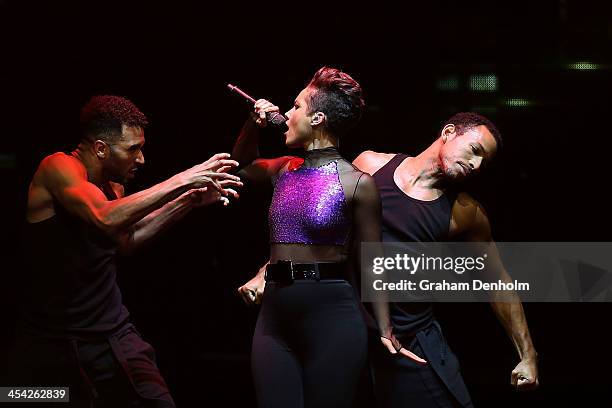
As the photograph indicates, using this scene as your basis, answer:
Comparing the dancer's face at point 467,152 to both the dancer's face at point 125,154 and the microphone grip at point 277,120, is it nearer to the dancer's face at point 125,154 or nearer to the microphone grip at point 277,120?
the microphone grip at point 277,120

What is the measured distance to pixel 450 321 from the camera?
4.30m

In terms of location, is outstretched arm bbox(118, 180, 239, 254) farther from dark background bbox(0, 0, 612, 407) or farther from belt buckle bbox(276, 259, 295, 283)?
dark background bbox(0, 0, 612, 407)

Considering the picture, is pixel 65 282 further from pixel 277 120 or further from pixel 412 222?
pixel 412 222

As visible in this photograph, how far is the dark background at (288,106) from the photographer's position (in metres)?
4.04

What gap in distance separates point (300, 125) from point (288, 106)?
104 centimetres

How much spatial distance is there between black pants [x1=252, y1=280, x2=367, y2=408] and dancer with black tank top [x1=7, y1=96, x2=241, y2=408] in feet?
1.54

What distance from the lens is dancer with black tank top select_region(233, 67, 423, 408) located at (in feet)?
9.38

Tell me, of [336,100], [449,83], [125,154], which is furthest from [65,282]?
[449,83]

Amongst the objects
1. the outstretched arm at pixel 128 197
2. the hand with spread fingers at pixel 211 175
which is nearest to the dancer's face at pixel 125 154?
the outstretched arm at pixel 128 197

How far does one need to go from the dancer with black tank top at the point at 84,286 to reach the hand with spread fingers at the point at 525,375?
3.97 feet

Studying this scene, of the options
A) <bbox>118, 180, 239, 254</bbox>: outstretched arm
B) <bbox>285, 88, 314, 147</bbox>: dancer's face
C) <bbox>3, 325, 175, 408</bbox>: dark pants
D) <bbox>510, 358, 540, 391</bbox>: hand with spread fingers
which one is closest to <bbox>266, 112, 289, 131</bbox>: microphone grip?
<bbox>285, 88, 314, 147</bbox>: dancer's face

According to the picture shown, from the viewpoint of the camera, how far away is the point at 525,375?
3.35m

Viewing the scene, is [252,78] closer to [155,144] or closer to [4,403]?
[155,144]

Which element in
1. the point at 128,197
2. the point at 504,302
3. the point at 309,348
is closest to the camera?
the point at 309,348
